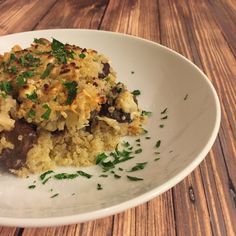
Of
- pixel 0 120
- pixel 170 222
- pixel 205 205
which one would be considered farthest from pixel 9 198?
pixel 205 205

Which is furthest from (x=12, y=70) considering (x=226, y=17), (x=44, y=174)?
(x=226, y=17)

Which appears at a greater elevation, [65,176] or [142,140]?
[65,176]

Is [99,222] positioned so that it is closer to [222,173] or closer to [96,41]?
[222,173]

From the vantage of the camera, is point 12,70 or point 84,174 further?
point 12,70

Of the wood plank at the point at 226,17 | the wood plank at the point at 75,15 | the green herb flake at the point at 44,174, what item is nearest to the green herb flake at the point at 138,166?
the green herb flake at the point at 44,174

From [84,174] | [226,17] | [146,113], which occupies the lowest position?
[226,17]

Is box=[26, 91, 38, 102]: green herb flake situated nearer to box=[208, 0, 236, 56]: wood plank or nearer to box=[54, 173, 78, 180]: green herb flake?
box=[54, 173, 78, 180]: green herb flake

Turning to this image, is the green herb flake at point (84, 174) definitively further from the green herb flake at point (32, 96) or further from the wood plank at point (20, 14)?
the wood plank at point (20, 14)

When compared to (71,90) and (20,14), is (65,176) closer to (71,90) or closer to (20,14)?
(71,90)
